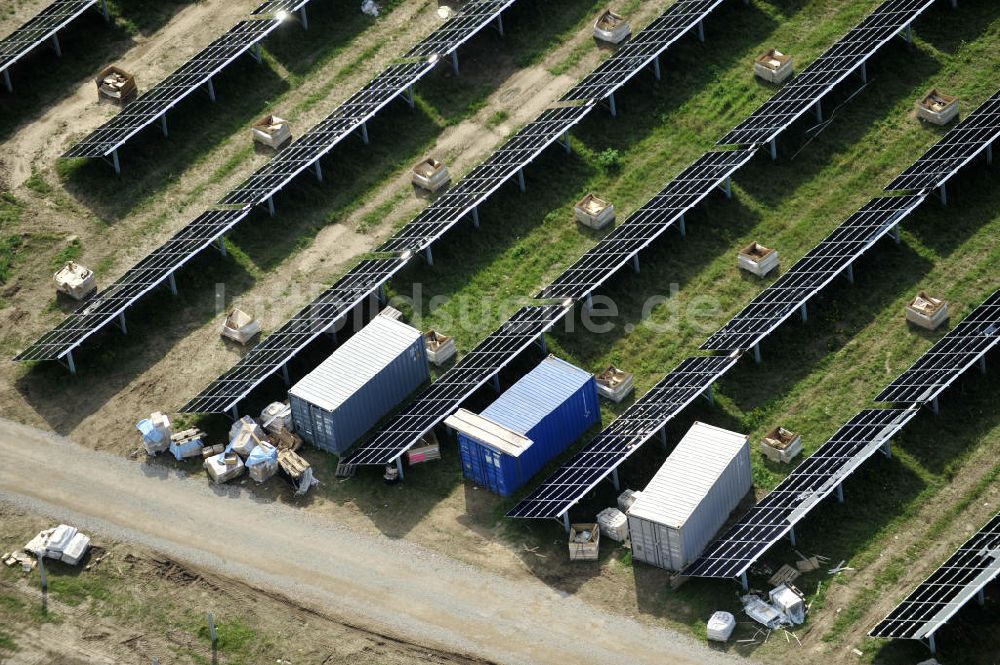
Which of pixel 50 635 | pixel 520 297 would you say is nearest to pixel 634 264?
pixel 520 297

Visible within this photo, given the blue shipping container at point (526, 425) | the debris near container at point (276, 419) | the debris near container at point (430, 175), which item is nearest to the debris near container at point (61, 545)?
the debris near container at point (276, 419)

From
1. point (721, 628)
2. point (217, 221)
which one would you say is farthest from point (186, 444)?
point (721, 628)

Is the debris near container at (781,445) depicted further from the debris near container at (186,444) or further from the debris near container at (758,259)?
the debris near container at (186,444)

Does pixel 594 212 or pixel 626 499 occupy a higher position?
pixel 594 212

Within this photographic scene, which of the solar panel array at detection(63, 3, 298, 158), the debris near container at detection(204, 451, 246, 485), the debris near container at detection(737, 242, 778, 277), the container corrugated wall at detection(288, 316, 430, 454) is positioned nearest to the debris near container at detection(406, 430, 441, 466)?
the container corrugated wall at detection(288, 316, 430, 454)

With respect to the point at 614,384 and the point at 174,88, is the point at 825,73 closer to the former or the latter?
the point at 614,384

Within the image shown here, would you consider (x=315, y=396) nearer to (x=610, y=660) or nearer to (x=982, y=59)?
(x=610, y=660)
